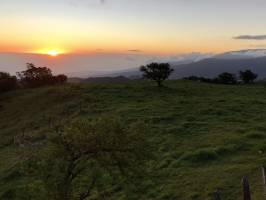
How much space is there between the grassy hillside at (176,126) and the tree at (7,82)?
7267mm

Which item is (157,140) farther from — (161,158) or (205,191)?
(205,191)

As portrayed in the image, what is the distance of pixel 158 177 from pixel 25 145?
17893 millimetres

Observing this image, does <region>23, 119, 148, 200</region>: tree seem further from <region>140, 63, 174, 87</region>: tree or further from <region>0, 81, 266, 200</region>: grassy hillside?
<region>140, 63, 174, 87</region>: tree

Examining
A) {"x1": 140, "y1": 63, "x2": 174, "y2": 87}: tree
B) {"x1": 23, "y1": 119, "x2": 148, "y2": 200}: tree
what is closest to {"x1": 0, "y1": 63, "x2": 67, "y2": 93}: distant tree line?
{"x1": 140, "y1": 63, "x2": 174, "y2": 87}: tree

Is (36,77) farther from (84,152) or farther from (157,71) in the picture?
(84,152)

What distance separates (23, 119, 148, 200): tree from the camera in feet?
52.9

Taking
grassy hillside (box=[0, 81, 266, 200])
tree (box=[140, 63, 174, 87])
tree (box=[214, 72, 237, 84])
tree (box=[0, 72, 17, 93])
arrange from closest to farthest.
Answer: grassy hillside (box=[0, 81, 266, 200]), tree (box=[140, 63, 174, 87]), tree (box=[0, 72, 17, 93]), tree (box=[214, 72, 237, 84])

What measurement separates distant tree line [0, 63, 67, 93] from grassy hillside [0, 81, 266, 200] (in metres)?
8.21

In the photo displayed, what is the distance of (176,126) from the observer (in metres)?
36.8

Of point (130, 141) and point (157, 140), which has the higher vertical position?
point (130, 141)

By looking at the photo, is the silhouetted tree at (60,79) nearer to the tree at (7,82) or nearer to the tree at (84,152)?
the tree at (7,82)

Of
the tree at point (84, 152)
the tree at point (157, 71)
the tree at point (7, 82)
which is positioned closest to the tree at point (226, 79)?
the tree at point (157, 71)

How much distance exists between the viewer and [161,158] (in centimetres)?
2923

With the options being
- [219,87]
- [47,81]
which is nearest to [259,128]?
[219,87]
